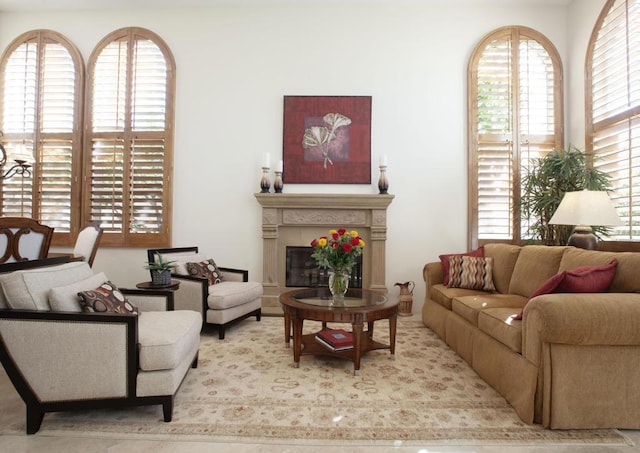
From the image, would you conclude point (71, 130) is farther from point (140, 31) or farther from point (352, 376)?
point (352, 376)

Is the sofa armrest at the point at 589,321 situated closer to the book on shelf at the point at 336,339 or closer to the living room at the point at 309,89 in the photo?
the book on shelf at the point at 336,339

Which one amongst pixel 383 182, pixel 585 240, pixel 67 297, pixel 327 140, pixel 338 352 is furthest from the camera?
pixel 327 140

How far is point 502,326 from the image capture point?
2.28 m

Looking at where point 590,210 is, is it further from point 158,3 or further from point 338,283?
point 158,3

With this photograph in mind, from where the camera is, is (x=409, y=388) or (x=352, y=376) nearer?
(x=409, y=388)

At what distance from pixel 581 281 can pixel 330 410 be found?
168 cm

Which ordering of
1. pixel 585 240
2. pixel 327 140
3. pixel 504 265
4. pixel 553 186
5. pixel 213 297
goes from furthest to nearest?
pixel 327 140, pixel 553 186, pixel 504 265, pixel 213 297, pixel 585 240

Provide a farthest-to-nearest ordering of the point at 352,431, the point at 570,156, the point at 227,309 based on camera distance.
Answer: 1. the point at 570,156
2. the point at 227,309
3. the point at 352,431

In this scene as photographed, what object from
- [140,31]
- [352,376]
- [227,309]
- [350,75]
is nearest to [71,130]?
[140,31]

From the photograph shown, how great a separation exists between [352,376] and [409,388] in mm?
410

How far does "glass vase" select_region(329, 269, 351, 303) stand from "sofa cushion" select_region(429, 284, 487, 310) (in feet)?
3.51

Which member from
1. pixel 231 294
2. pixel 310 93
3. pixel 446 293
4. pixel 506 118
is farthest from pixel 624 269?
pixel 310 93

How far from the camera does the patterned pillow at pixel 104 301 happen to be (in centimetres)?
201

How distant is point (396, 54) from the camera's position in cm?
466
